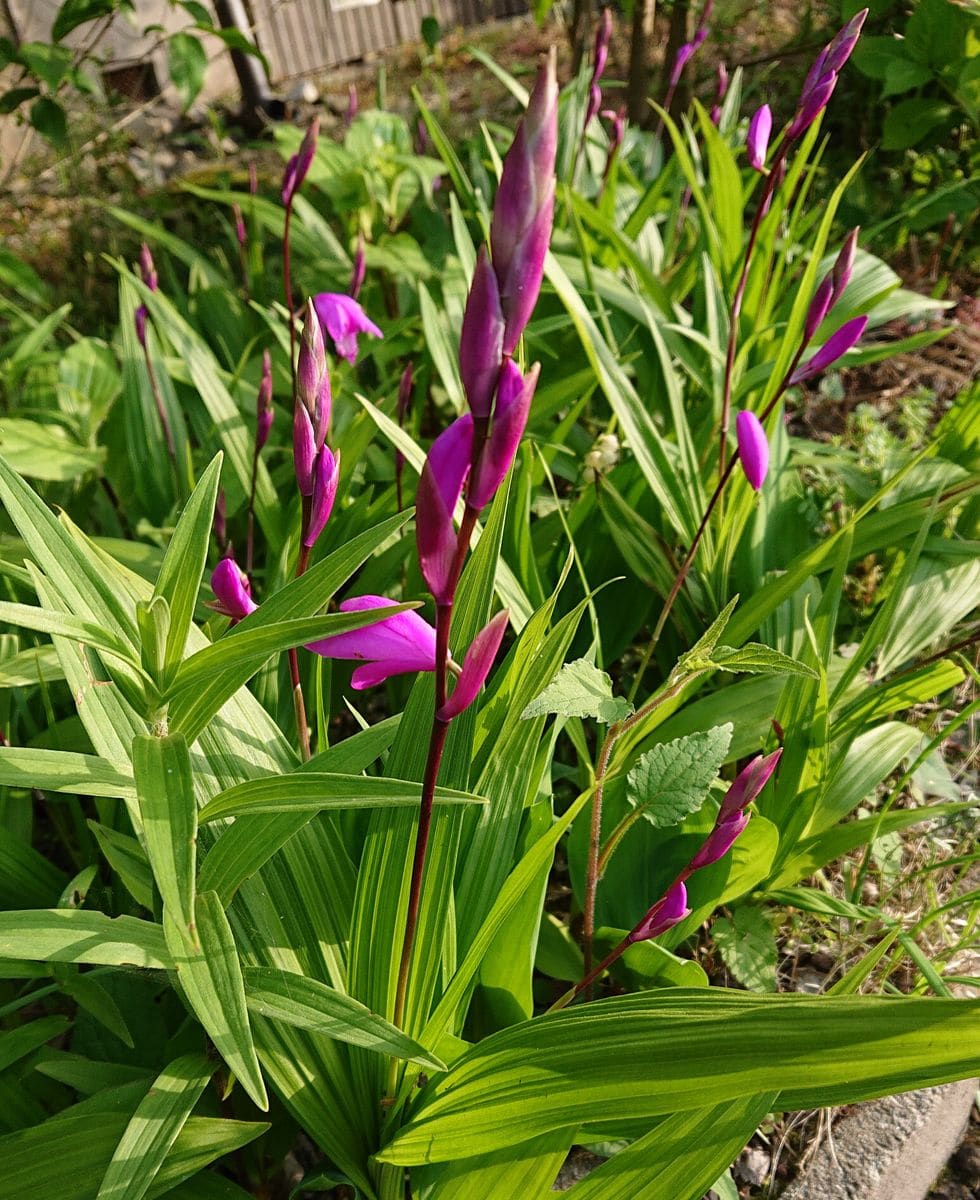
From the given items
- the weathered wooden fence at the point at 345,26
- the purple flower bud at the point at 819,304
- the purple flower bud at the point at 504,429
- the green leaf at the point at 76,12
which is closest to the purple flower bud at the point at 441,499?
the purple flower bud at the point at 504,429

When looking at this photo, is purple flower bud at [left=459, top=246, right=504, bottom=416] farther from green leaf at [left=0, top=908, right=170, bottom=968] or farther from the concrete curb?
the concrete curb

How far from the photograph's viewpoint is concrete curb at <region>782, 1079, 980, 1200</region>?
123 cm

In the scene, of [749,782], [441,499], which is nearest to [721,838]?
[749,782]

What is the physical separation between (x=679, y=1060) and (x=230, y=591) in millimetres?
587

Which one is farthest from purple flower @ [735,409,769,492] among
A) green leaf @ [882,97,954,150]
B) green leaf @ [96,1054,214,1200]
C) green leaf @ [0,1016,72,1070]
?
green leaf @ [882,97,954,150]

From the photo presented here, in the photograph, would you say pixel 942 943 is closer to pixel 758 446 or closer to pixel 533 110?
pixel 758 446

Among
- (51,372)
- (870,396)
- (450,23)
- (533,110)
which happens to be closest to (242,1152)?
(533,110)

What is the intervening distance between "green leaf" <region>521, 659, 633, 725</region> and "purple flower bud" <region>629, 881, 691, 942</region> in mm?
190

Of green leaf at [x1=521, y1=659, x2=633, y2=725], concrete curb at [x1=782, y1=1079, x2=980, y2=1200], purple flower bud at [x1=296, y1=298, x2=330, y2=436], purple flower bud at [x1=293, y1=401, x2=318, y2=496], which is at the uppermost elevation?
purple flower bud at [x1=296, y1=298, x2=330, y2=436]

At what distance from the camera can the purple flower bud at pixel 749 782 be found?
3.01ft

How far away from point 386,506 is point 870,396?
65.6 inches

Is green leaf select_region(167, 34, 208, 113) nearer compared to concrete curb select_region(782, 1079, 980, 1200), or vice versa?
concrete curb select_region(782, 1079, 980, 1200)

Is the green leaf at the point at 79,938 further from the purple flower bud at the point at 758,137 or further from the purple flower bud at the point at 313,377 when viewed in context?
the purple flower bud at the point at 758,137

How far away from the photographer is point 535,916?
3.57ft
